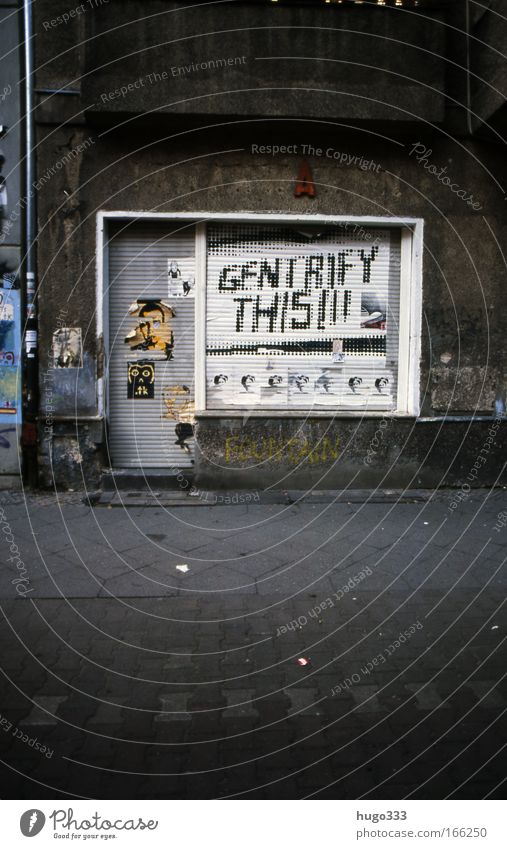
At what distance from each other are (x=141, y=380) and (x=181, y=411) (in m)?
0.60

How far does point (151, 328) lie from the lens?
8.05 meters

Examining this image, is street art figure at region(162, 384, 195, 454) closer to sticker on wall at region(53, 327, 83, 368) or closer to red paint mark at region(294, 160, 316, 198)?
sticker on wall at region(53, 327, 83, 368)

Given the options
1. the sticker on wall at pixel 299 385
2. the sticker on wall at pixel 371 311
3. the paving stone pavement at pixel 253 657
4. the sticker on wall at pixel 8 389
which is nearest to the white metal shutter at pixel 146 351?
the sticker on wall at pixel 8 389

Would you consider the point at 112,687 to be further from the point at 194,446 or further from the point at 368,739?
the point at 194,446

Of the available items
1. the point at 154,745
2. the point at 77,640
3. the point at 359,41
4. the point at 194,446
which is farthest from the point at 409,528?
the point at 359,41

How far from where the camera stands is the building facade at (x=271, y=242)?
23.6 ft

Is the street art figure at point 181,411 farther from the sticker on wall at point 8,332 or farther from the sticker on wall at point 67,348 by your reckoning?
the sticker on wall at point 8,332

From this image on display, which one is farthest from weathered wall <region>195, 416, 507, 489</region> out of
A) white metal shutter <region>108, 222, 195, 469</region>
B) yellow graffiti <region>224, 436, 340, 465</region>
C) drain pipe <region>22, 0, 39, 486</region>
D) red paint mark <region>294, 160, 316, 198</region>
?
red paint mark <region>294, 160, 316, 198</region>

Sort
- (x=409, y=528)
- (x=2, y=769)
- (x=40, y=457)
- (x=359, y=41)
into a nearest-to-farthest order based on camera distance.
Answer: (x=2, y=769)
(x=409, y=528)
(x=359, y=41)
(x=40, y=457)

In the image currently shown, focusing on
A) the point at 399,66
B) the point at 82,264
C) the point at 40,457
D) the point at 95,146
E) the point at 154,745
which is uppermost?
the point at 399,66

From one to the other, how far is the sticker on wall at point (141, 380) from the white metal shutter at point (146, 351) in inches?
1.7

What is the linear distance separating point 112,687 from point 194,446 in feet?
15.1

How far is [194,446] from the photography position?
8172mm

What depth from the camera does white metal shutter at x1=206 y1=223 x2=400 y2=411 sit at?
7.95m
